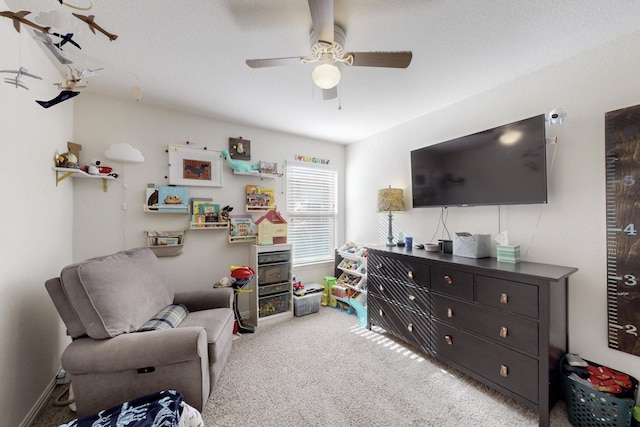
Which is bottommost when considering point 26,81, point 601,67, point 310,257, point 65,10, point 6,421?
point 6,421

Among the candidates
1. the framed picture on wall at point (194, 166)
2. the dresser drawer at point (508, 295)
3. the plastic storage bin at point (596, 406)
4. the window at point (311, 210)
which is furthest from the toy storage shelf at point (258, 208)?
the plastic storage bin at point (596, 406)

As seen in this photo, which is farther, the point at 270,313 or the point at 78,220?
the point at 270,313

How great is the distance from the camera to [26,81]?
5.33 feet

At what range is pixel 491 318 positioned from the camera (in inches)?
70.6

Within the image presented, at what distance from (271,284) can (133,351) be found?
1.70 meters

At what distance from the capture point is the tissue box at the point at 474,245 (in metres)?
2.14

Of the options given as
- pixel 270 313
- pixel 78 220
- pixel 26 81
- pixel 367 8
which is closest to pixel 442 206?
pixel 367 8

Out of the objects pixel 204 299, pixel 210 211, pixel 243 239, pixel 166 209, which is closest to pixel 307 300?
pixel 243 239

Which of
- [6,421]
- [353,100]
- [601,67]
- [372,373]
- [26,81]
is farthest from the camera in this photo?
[353,100]

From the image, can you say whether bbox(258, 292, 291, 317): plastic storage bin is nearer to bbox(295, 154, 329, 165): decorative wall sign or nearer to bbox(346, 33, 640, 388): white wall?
bbox(295, 154, 329, 165): decorative wall sign

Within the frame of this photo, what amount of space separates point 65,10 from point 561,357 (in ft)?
12.7

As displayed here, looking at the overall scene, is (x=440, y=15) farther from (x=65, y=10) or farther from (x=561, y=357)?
(x=561, y=357)

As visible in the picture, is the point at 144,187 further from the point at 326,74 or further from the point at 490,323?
the point at 490,323

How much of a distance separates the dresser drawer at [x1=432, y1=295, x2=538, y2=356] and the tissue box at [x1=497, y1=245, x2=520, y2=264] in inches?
17.9
